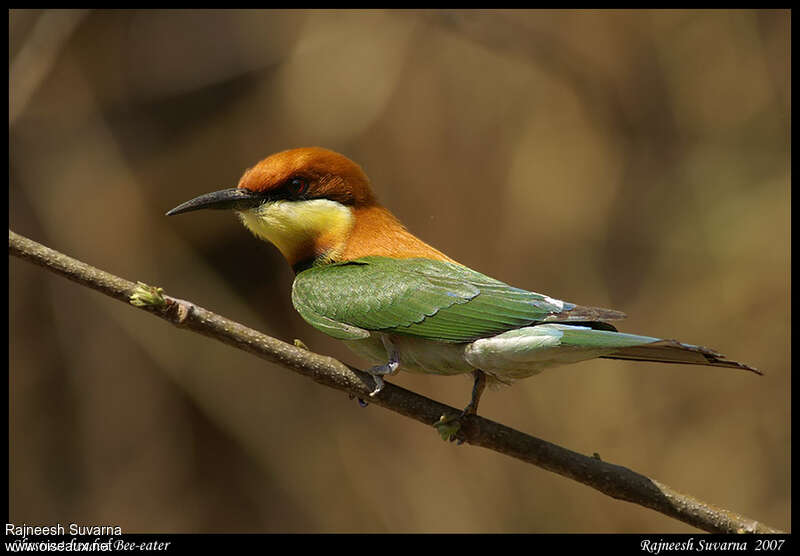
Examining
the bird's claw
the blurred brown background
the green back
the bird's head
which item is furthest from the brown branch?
the blurred brown background

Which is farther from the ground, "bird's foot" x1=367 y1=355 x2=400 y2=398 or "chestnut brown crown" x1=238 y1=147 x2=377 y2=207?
"chestnut brown crown" x1=238 y1=147 x2=377 y2=207

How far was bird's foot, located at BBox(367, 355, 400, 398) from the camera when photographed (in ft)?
5.02

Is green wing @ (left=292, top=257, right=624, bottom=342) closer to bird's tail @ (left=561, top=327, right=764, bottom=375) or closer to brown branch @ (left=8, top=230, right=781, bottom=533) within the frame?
bird's tail @ (left=561, top=327, right=764, bottom=375)

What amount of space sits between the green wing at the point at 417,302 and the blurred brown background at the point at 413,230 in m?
1.66

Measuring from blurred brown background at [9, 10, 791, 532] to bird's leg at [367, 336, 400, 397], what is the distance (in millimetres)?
1698

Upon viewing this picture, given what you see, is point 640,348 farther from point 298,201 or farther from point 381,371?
point 298,201

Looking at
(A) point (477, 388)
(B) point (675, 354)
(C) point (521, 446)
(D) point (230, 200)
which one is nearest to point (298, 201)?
(D) point (230, 200)

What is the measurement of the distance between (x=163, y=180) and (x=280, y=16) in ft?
3.11

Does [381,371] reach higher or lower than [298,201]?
lower

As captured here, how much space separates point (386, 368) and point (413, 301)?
17cm

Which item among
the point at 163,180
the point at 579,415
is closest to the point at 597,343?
the point at 579,415

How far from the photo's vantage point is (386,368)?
166 cm

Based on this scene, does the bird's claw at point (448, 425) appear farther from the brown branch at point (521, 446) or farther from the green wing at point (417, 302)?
the green wing at point (417, 302)

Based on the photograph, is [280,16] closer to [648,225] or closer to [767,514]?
[648,225]
